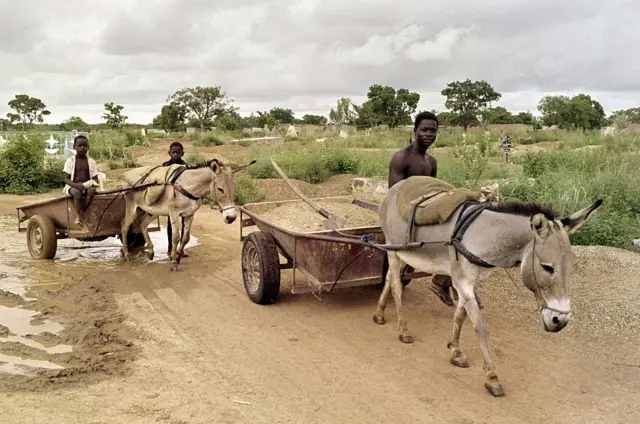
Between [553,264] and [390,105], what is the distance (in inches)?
1745

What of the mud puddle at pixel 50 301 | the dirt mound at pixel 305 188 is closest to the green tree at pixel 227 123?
the dirt mound at pixel 305 188

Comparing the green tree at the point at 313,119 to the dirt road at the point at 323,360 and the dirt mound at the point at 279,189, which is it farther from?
the dirt road at the point at 323,360

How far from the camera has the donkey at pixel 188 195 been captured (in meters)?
7.43

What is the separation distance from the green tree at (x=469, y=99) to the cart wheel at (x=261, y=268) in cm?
4051

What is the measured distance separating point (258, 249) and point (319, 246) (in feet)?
3.03

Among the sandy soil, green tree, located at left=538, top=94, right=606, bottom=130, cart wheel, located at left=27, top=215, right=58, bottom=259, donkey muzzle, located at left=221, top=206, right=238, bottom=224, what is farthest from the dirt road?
green tree, located at left=538, top=94, right=606, bottom=130

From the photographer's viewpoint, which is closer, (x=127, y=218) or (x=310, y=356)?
Answer: (x=310, y=356)

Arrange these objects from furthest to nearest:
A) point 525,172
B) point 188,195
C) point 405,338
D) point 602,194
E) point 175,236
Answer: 1. point 525,172
2. point 602,194
3. point 175,236
4. point 188,195
5. point 405,338

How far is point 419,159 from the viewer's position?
19.3 ft

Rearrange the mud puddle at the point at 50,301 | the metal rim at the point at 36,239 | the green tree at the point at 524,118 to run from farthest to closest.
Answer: the green tree at the point at 524,118 < the metal rim at the point at 36,239 < the mud puddle at the point at 50,301

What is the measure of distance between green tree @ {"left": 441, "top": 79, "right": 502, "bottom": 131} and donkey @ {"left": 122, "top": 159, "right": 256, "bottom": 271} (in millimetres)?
39533

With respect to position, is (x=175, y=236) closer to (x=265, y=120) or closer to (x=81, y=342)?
(x=81, y=342)

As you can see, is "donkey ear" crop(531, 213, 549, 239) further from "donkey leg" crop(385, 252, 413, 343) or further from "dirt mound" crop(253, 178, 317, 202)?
"dirt mound" crop(253, 178, 317, 202)

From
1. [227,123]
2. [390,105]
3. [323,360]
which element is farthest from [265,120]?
[323,360]
